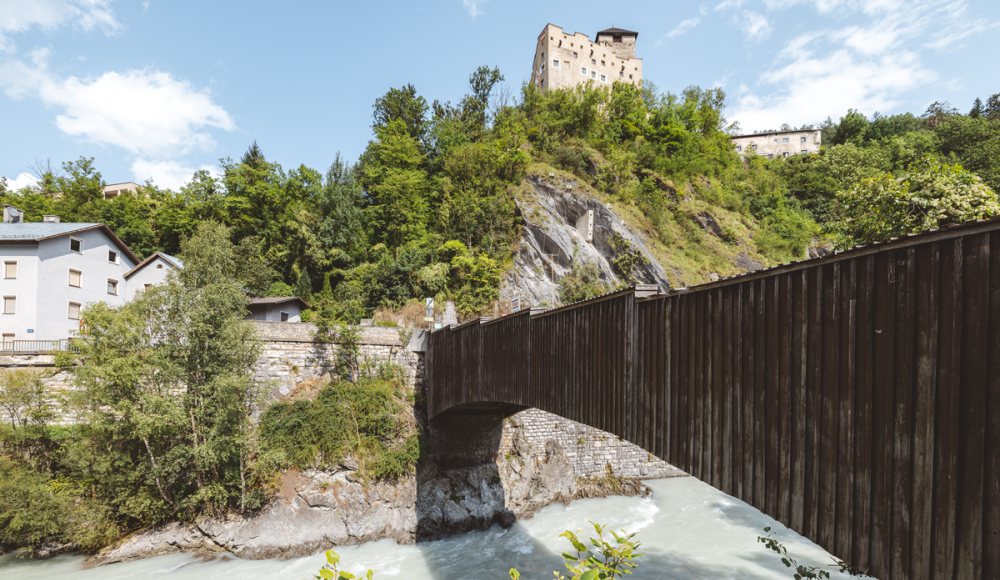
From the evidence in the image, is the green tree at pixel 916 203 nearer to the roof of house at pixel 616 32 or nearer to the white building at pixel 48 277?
the white building at pixel 48 277

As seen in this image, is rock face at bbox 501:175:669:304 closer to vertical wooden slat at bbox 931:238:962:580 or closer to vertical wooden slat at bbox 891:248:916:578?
vertical wooden slat at bbox 891:248:916:578

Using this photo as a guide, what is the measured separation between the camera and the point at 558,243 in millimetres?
25453

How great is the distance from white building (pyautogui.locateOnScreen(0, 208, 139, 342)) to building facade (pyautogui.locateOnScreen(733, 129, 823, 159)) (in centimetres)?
5879

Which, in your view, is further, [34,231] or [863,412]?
[34,231]

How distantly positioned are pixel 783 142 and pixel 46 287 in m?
66.2

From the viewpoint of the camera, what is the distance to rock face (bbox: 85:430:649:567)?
42.7ft

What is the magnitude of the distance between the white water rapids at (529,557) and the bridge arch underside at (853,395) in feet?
29.6

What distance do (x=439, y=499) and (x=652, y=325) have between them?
1200 cm

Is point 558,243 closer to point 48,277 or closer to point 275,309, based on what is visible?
point 275,309

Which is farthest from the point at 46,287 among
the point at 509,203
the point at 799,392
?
the point at 799,392

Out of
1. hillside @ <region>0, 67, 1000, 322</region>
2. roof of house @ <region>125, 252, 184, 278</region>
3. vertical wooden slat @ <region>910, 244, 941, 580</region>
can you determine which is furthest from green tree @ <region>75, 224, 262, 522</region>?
vertical wooden slat @ <region>910, 244, 941, 580</region>

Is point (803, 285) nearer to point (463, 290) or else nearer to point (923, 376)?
point (923, 376)

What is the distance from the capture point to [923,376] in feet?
10.1

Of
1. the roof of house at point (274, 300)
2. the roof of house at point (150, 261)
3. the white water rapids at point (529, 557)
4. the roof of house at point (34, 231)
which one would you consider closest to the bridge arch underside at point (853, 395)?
the white water rapids at point (529, 557)
